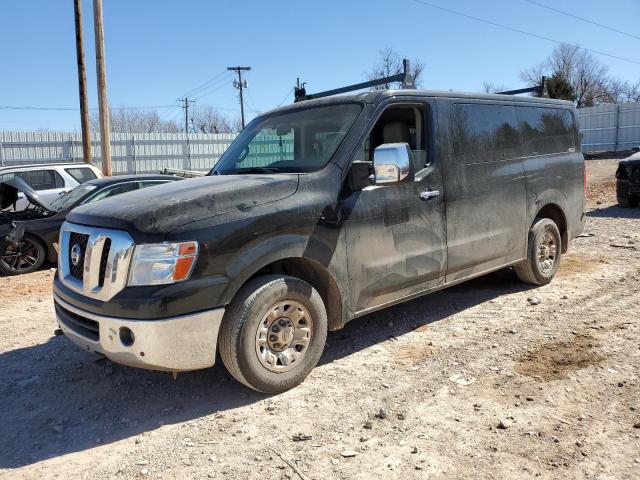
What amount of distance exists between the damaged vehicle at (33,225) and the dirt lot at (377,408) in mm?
3121

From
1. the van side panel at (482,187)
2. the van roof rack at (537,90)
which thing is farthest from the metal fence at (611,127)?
the van side panel at (482,187)

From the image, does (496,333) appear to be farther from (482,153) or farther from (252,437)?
(252,437)

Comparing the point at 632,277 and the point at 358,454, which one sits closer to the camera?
the point at 358,454

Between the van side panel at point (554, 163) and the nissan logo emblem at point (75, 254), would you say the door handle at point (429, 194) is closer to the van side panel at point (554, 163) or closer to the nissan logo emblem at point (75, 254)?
the van side panel at point (554, 163)

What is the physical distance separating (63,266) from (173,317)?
1.20 m

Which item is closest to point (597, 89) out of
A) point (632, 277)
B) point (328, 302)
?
point (632, 277)

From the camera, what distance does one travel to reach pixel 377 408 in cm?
362

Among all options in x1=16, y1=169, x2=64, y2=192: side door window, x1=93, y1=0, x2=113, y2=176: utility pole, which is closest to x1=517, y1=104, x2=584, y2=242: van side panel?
x1=16, y1=169, x2=64, y2=192: side door window

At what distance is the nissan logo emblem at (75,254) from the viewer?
3789 millimetres

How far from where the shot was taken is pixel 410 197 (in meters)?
4.54

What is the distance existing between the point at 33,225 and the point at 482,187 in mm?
6748

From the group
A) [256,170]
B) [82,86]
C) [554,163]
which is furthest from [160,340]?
[82,86]

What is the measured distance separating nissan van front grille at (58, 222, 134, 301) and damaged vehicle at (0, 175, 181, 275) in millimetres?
4672

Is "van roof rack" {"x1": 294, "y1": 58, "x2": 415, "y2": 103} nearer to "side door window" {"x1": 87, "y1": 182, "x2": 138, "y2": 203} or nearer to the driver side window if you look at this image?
the driver side window
